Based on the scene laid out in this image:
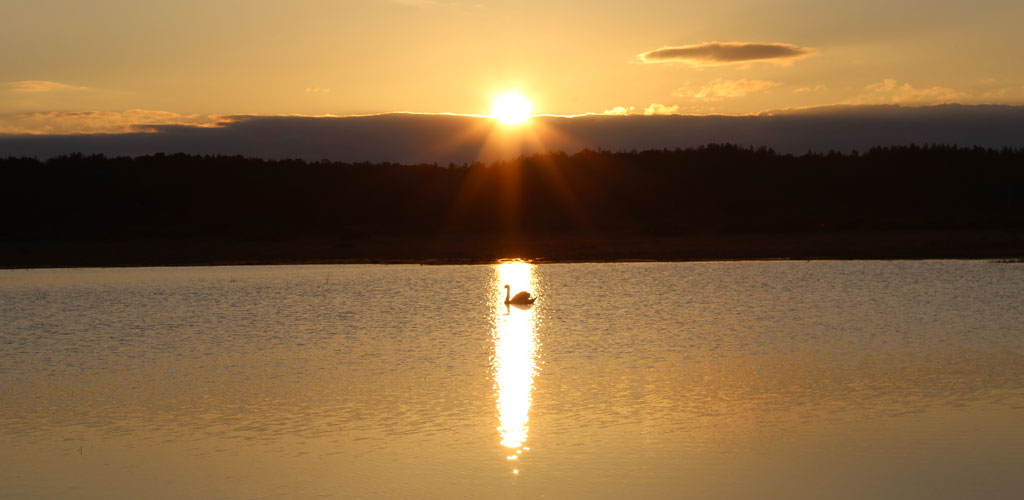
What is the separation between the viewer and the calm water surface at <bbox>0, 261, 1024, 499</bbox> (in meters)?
9.82

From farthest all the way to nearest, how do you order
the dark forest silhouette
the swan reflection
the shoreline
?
the dark forest silhouette < the shoreline < the swan reflection

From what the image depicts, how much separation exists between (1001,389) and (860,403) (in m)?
2.21

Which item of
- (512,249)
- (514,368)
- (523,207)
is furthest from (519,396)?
(523,207)

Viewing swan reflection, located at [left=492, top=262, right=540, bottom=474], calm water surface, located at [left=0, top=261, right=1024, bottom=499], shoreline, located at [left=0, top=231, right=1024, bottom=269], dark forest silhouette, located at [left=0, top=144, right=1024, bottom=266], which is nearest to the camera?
calm water surface, located at [left=0, top=261, right=1024, bottom=499]

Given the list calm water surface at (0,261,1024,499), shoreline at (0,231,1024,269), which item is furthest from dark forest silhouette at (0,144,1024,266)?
calm water surface at (0,261,1024,499)

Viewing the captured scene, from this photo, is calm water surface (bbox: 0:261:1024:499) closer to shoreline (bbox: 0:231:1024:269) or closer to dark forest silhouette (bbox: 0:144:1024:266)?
shoreline (bbox: 0:231:1024:269)

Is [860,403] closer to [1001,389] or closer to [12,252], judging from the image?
[1001,389]

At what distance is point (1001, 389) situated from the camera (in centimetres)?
1373

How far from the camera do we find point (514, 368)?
16609 mm

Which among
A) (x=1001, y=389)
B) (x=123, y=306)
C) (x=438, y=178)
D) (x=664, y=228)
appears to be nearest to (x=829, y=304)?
(x=1001, y=389)

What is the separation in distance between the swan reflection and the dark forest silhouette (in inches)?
747

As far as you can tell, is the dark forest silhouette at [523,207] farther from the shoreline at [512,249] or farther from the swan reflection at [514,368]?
the swan reflection at [514,368]

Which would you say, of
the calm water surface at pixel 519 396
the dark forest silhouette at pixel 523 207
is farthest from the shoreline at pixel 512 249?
the calm water surface at pixel 519 396

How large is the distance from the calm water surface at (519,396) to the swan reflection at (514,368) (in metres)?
0.07
